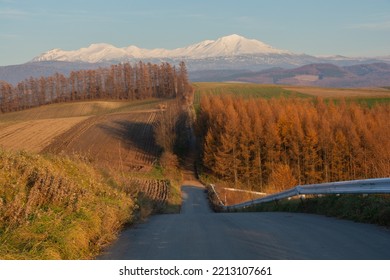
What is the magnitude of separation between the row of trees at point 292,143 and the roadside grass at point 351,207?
3827cm

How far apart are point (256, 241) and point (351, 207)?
5.06 m

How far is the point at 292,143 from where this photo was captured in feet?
203

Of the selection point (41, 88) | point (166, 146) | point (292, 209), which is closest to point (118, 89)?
point (41, 88)

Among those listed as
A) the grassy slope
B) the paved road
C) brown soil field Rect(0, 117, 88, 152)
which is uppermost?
the grassy slope

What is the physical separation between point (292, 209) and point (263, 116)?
162 ft

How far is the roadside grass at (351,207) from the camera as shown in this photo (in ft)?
36.6

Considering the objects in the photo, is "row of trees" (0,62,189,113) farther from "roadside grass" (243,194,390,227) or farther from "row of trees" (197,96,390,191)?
"roadside grass" (243,194,390,227)

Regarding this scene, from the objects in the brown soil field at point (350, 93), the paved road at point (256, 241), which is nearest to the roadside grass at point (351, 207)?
the paved road at point (256, 241)

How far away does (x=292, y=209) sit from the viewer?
706 inches

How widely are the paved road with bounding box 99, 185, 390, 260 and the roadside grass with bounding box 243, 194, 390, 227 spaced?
0.45 m

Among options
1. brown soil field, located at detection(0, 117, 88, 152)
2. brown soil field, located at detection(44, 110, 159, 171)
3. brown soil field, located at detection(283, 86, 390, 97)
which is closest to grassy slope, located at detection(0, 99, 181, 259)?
brown soil field, located at detection(44, 110, 159, 171)

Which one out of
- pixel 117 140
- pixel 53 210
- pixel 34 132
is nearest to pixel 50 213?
pixel 53 210

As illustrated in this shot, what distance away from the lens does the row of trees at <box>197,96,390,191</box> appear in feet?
191
